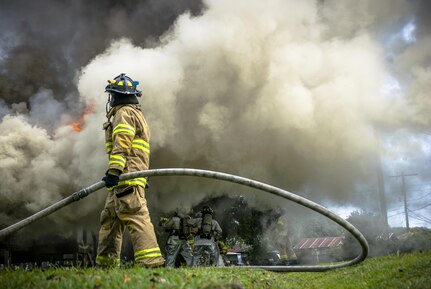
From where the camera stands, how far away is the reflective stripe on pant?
20.0 ft

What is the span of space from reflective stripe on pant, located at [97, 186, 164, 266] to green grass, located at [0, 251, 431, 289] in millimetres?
594

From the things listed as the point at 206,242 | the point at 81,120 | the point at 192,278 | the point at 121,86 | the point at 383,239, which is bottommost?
the point at 192,278

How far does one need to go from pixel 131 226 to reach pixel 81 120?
14.2 metres

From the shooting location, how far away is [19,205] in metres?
19.9

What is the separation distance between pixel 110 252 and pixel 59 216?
1532 centimetres

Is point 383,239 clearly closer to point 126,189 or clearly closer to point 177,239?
point 177,239

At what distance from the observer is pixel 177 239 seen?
1478 cm

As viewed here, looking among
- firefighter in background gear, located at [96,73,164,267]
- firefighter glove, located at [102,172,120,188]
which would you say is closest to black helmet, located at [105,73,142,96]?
firefighter in background gear, located at [96,73,164,267]

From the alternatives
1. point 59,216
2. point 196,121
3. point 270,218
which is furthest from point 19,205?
point 270,218

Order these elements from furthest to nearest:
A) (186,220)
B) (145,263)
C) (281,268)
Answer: (186,220) → (281,268) → (145,263)

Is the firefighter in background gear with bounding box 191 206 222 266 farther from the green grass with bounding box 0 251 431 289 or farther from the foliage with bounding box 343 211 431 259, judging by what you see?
the green grass with bounding box 0 251 431 289

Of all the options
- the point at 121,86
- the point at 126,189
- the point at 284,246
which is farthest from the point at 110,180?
the point at 284,246

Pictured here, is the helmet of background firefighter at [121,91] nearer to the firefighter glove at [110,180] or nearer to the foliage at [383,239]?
the firefighter glove at [110,180]

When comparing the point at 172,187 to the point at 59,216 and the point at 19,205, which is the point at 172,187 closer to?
the point at 59,216
